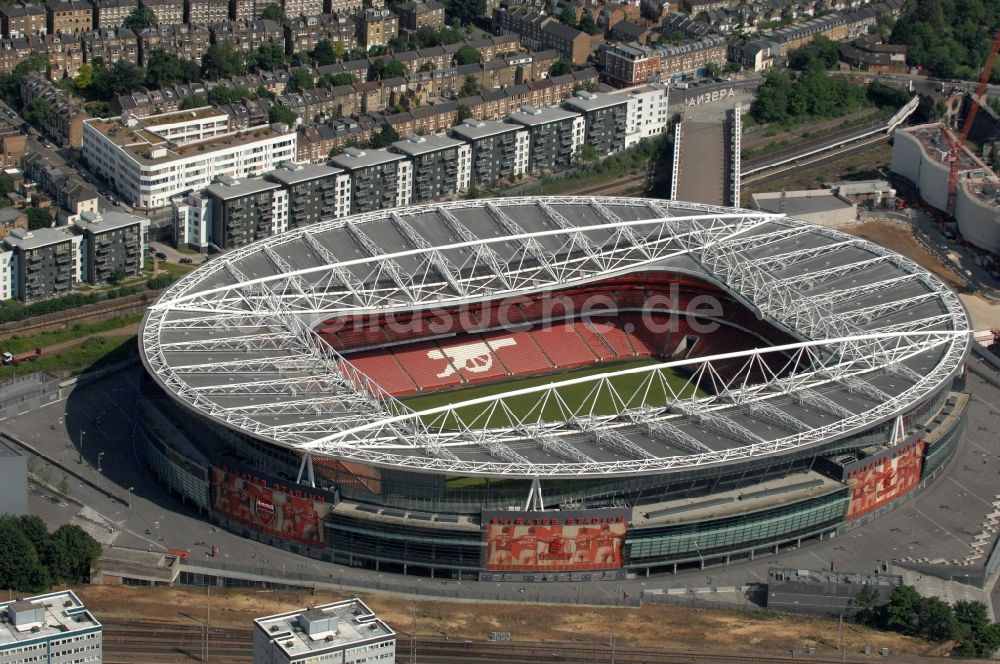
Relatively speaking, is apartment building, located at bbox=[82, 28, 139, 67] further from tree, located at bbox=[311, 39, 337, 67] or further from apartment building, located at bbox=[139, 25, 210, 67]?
tree, located at bbox=[311, 39, 337, 67]

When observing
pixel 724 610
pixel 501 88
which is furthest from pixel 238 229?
pixel 724 610

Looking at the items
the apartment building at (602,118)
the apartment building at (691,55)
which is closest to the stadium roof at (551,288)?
the apartment building at (602,118)

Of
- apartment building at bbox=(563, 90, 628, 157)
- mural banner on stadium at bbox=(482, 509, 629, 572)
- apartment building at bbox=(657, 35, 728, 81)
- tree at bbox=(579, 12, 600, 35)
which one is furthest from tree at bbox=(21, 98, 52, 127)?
mural banner on stadium at bbox=(482, 509, 629, 572)

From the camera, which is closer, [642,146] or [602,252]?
[602,252]

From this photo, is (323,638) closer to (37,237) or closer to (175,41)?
(37,237)

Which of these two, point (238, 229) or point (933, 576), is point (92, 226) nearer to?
point (238, 229)

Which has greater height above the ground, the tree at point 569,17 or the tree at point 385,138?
the tree at point 569,17

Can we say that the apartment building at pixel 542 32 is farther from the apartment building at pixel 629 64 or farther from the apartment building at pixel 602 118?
the apartment building at pixel 602 118
